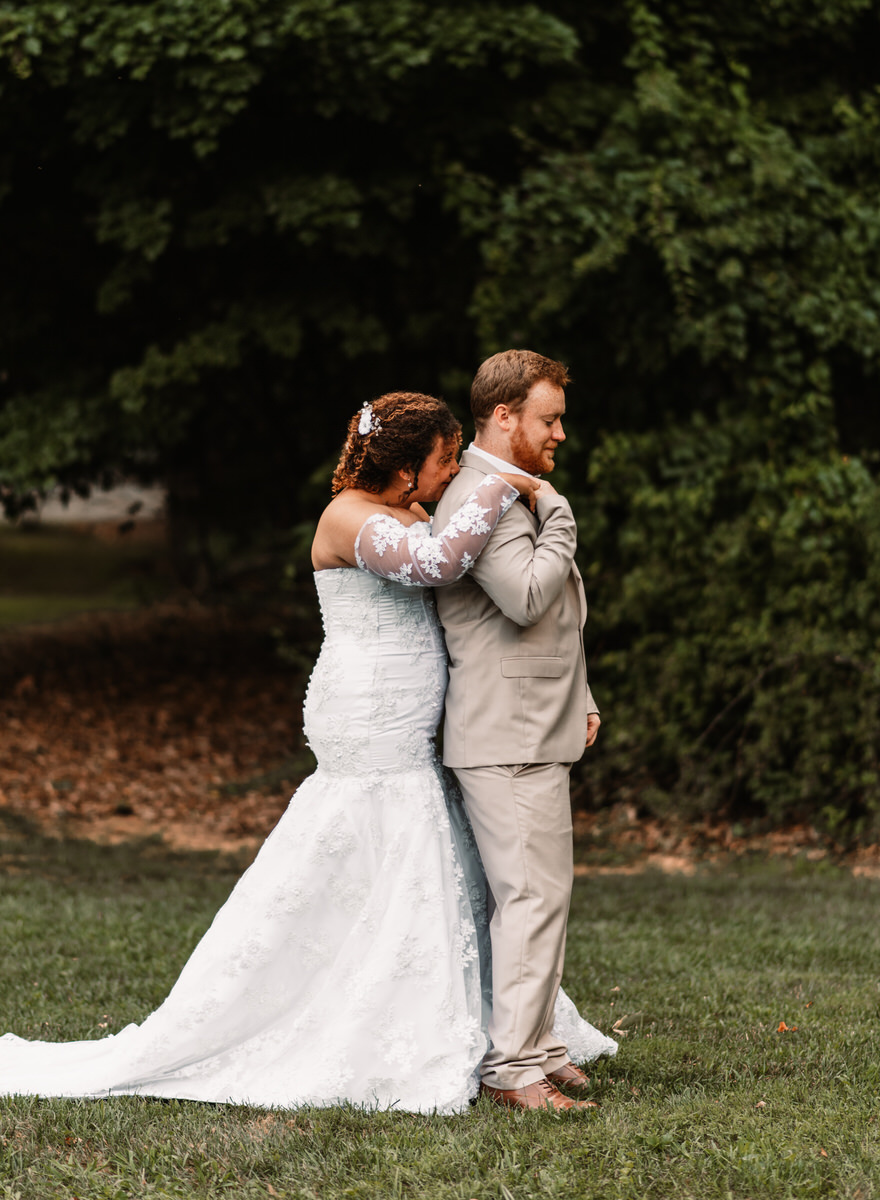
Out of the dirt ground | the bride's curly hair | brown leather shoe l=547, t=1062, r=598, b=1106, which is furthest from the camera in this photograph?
the dirt ground

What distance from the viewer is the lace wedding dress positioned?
3.73m

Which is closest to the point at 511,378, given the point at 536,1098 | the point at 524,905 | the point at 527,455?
the point at 527,455

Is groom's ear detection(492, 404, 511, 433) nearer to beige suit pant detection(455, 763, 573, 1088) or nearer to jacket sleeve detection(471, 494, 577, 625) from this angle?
jacket sleeve detection(471, 494, 577, 625)

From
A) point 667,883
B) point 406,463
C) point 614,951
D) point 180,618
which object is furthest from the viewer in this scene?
point 180,618

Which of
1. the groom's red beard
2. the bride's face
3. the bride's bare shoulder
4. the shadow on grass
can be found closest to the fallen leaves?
the shadow on grass

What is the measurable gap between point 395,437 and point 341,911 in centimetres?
141

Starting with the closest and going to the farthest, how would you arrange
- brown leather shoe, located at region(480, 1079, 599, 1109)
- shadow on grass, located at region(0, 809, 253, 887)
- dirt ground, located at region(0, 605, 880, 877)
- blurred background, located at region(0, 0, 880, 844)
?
brown leather shoe, located at region(480, 1079, 599, 1109) → shadow on grass, located at region(0, 809, 253, 887) → blurred background, located at region(0, 0, 880, 844) → dirt ground, located at region(0, 605, 880, 877)

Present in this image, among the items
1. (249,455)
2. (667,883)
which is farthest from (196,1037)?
(249,455)

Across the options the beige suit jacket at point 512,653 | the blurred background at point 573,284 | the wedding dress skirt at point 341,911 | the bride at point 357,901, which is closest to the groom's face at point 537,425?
the beige suit jacket at point 512,653

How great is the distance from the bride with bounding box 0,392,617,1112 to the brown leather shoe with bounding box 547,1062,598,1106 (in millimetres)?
281

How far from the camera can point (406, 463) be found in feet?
12.5

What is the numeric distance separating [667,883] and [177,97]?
5.76m

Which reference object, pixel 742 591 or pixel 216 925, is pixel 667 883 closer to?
pixel 742 591

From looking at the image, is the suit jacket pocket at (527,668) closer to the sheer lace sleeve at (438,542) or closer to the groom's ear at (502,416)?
the sheer lace sleeve at (438,542)
